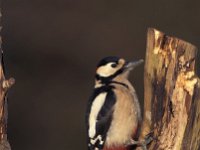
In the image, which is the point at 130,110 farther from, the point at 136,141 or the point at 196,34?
the point at 196,34

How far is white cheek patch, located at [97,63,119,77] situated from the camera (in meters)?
5.46

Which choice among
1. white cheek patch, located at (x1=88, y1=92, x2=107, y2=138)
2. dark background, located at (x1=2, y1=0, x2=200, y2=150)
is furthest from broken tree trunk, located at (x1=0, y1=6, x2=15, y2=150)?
dark background, located at (x1=2, y1=0, x2=200, y2=150)

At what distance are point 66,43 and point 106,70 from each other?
15.8ft

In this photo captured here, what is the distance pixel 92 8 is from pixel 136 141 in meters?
5.30

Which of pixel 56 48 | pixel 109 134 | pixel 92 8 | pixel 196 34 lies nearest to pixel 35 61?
pixel 56 48

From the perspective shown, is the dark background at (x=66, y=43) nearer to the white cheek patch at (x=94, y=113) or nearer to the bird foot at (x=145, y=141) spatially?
the white cheek patch at (x=94, y=113)

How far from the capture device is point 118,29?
33.8ft

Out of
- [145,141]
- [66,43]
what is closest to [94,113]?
[145,141]

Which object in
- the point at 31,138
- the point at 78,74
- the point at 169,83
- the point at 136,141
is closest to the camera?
the point at 169,83

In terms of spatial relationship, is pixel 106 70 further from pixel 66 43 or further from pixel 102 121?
pixel 66 43

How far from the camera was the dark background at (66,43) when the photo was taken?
9.84 m

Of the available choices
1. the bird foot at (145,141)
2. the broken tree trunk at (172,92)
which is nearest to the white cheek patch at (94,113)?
the bird foot at (145,141)

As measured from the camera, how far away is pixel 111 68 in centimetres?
549

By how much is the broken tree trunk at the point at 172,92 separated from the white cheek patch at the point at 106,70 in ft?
1.90
